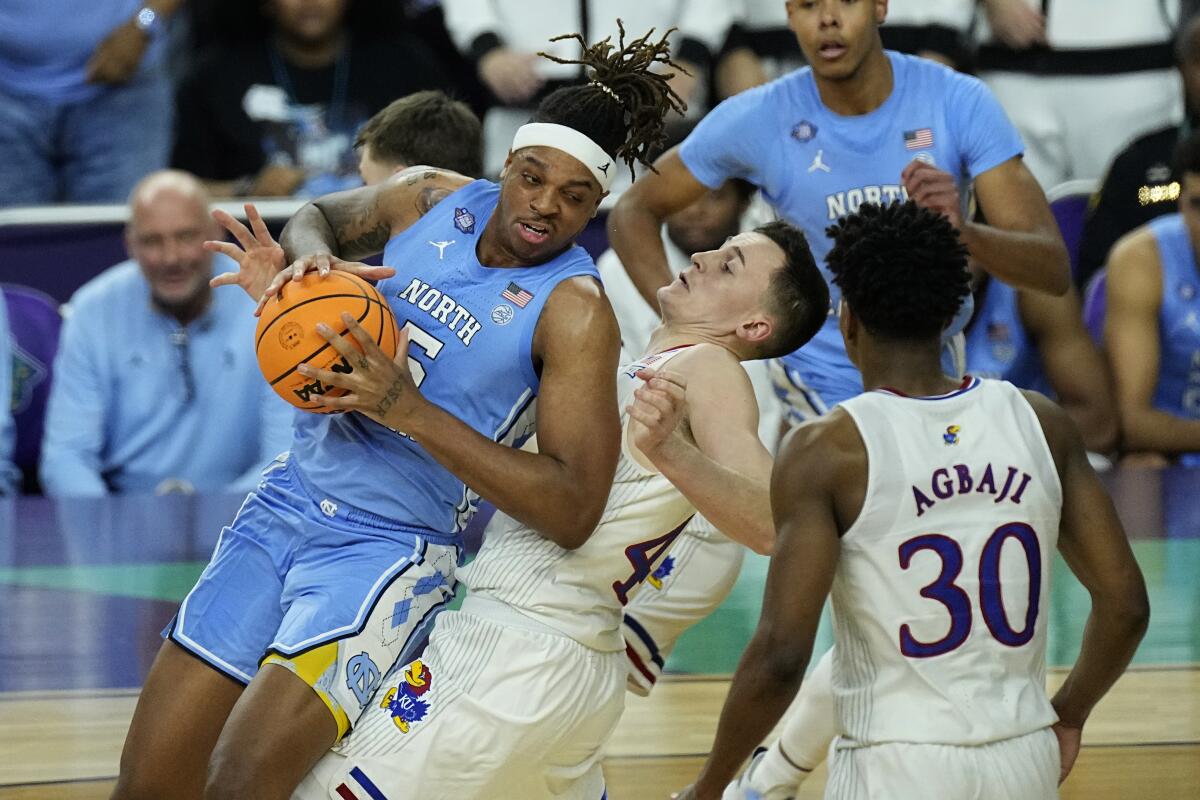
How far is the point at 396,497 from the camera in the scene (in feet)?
12.7

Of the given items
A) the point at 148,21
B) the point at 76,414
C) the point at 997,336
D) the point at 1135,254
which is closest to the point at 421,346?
the point at 76,414

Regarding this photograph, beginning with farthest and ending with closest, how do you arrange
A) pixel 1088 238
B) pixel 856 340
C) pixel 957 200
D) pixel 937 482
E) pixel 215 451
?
pixel 1088 238, pixel 215 451, pixel 957 200, pixel 856 340, pixel 937 482

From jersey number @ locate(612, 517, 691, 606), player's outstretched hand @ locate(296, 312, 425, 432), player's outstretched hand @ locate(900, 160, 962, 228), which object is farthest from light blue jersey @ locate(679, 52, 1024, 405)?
player's outstretched hand @ locate(296, 312, 425, 432)

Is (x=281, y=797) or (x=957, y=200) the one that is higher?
(x=957, y=200)

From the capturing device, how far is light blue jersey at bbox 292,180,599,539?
12.6 ft

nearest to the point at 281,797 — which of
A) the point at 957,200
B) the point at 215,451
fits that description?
the point at 957,200

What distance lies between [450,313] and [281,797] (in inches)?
43.3

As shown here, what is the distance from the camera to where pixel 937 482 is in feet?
10.6

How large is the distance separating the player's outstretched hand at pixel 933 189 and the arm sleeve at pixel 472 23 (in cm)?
479

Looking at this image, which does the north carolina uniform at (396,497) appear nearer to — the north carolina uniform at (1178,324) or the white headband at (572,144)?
the white headband at (572,144)

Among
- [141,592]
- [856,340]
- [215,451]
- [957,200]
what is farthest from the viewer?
[215,451]

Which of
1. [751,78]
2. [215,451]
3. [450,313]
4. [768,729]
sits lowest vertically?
[215,451]

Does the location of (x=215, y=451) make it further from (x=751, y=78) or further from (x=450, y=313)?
(x=450, y=313)

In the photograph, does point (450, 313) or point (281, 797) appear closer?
point (281, 797)
